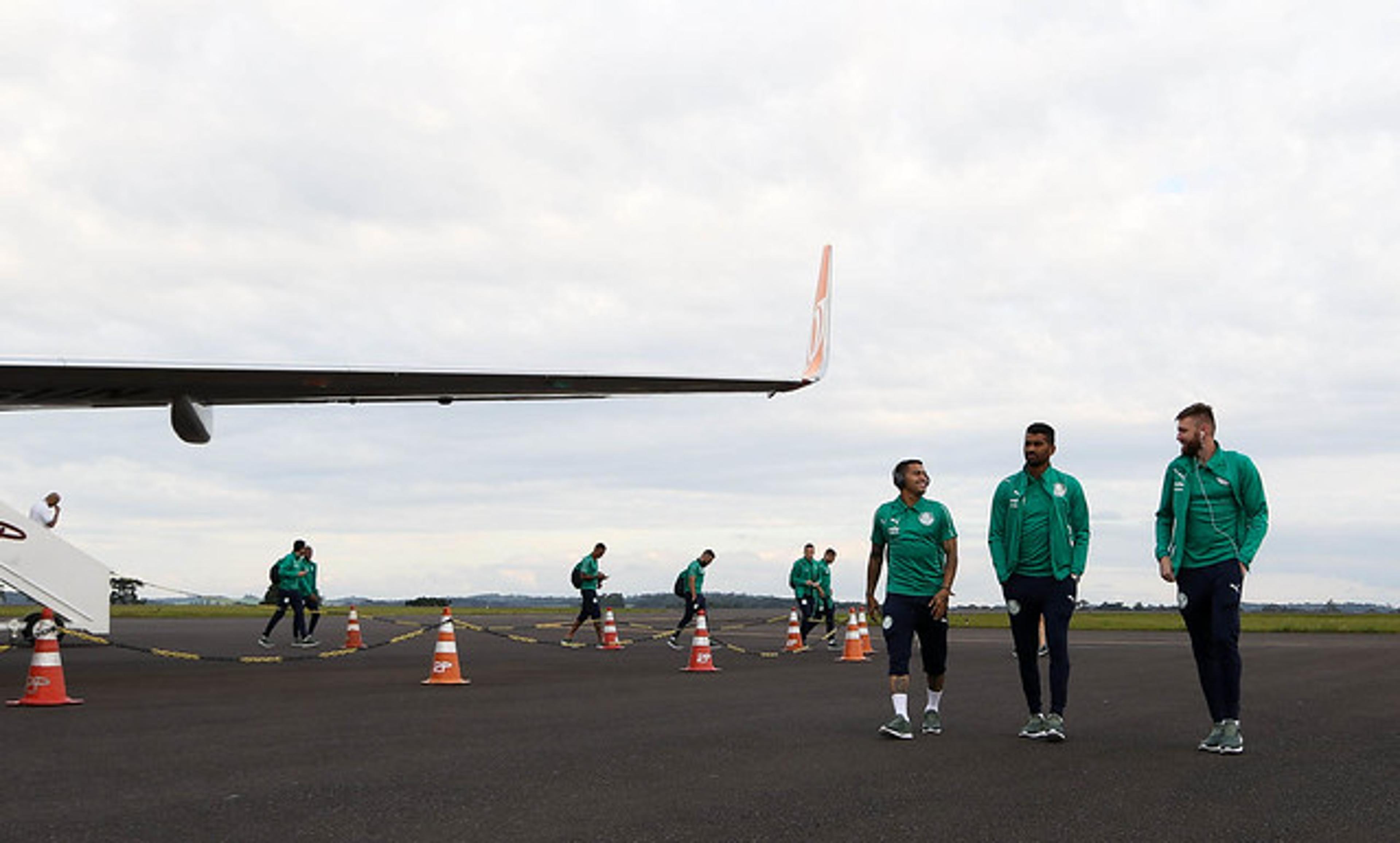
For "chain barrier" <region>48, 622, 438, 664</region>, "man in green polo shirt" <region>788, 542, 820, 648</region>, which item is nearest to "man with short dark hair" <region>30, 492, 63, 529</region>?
"chain barrier" <region>48, 622, 438, 664</region>

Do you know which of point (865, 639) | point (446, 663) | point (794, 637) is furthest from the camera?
point (794, 637)

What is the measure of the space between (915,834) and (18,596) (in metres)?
18.4

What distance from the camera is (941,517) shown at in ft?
30.3

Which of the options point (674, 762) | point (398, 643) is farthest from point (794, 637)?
point (674, 762)

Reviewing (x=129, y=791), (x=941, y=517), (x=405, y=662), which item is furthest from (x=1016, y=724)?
(x=405, y=662)

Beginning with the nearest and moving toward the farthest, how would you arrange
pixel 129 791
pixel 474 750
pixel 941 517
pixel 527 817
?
pixel 527 817
pixel 129 791
pixel 474 750
pixel 941 517

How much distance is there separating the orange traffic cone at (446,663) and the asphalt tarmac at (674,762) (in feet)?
1.26

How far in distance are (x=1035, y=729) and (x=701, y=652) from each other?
27.1 feet

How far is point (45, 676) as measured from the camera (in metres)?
11.5

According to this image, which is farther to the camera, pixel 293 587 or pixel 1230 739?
pixel 293 587

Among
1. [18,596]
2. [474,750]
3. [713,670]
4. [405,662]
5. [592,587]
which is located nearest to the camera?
[474,750]

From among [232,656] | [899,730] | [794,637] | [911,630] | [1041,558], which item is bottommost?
[232,656]

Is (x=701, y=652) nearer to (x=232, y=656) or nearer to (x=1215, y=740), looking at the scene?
(x=232, y=656)

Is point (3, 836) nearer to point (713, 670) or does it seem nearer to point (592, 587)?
point (713, 670)
